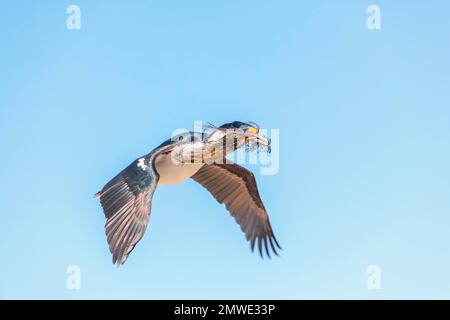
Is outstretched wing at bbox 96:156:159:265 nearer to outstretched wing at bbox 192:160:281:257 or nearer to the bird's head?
the bird's head

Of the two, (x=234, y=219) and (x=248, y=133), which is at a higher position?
(x=248, y=133)

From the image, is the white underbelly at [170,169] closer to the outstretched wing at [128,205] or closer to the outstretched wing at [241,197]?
the outstretched wing at [128,205]

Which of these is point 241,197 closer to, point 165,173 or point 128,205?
point 165,173

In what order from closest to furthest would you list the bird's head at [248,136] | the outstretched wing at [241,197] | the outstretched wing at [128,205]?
1. the outstretched wing at [128,205]
2. the bird's head at [248,136]
3. the outstretched wing at [241,197]

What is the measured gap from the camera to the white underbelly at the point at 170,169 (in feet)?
50.9

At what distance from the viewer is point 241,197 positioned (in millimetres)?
18797

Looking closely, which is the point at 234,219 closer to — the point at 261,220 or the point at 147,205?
the point at 261,220

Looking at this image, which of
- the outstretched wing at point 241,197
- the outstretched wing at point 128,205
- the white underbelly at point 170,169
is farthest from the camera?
the outstretched wing at point 241,197

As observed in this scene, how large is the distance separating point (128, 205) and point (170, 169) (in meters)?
2.55

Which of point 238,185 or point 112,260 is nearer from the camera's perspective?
point 112,260

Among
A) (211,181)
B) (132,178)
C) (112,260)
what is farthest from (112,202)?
(211,181)

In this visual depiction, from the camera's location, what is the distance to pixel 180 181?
15.9 meters

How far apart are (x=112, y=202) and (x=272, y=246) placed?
6115mm

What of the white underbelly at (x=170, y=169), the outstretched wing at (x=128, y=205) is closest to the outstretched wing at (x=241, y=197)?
the white underbelly at (x=170, y=169)
